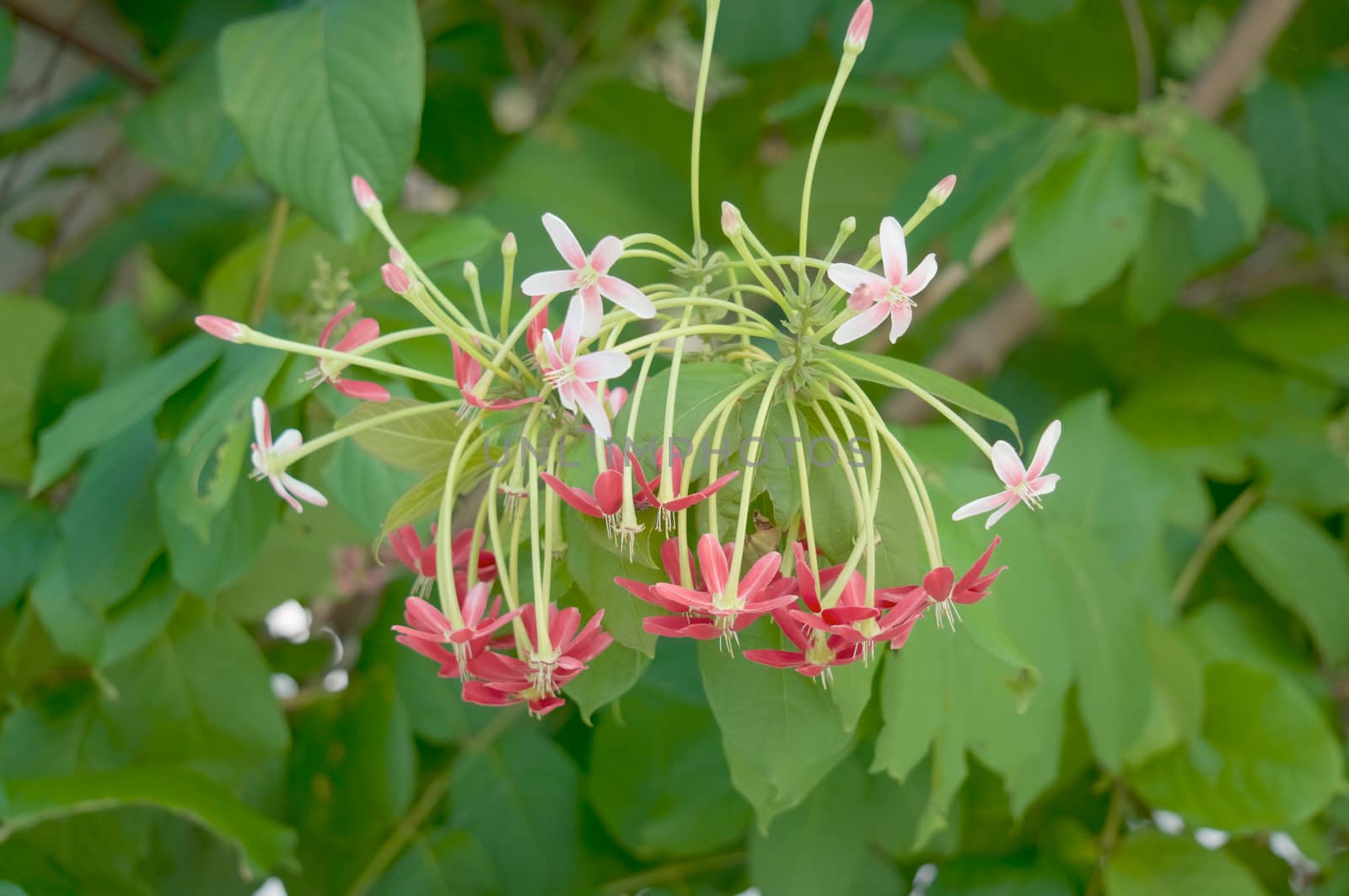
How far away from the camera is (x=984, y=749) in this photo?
0.58 m

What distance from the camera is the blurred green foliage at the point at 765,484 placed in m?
0.61

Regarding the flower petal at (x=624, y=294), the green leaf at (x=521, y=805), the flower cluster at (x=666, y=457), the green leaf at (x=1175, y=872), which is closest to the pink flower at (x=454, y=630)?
the flower cluster at (x=666, y=457)

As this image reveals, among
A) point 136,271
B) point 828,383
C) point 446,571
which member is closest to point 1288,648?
point 828,383

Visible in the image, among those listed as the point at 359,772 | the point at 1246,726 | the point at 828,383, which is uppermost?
the point at 828,383

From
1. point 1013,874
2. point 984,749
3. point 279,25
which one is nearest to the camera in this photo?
point 984,749

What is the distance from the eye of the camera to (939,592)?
1.24 feet

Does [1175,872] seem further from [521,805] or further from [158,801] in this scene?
[158,801]

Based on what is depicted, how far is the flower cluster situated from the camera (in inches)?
14.4

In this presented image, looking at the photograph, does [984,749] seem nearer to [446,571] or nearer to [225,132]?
[446,571]

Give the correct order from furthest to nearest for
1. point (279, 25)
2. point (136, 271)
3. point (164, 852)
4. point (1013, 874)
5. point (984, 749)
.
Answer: point (136, 271) → point (164, 852) → point (1013, 874) → point (279, 25) → point (984, 749)

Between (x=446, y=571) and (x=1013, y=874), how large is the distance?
0.57 meters

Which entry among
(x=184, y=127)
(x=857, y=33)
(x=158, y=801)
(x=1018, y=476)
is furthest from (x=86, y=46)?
(x=1018, y=476)

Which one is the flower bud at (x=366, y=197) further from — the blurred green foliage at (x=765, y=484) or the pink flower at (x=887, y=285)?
the pink flower at (x=887, y=285)

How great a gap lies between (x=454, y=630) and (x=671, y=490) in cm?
9
